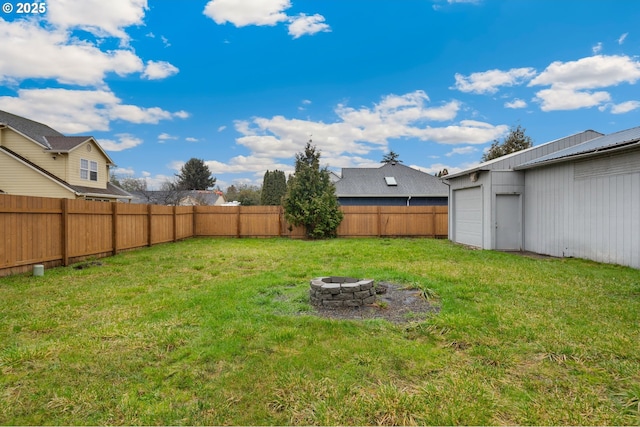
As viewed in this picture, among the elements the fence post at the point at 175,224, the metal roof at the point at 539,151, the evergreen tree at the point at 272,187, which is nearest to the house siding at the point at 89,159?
the fence post at the point at 175,224

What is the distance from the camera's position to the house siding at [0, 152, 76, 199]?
48.1 feet

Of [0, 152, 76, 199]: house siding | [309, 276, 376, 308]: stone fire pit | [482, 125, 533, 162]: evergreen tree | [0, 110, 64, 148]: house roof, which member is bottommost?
[309, 276, 376, 308]: stone fire pit

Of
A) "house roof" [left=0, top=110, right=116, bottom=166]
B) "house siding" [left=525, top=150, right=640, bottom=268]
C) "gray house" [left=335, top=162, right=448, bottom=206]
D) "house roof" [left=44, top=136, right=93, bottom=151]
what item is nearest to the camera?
"house siding" [left=525, top=150, right=640, bottom=268]

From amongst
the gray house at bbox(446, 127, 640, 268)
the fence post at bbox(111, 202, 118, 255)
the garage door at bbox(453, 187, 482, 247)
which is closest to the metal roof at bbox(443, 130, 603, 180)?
the gray house at bbox(446, 127, 640, 268)

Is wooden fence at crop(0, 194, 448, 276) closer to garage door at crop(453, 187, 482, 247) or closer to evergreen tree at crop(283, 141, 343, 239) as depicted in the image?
evergreen tree at crop(283, 141, 343, 239)

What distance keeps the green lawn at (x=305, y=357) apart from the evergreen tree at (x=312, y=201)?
8441 mm

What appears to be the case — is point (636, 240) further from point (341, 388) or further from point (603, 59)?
point (341, 388)

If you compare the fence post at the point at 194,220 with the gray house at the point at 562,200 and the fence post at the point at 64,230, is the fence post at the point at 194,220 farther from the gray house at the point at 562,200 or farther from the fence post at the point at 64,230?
the gray house at the point at 562,200

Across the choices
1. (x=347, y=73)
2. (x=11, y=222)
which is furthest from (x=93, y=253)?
(x=347, y=73)

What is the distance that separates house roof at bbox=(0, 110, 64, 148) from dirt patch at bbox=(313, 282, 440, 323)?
57.4 feet

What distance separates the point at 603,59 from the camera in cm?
1022

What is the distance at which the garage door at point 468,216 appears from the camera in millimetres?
11469

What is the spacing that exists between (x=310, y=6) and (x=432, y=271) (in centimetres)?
727

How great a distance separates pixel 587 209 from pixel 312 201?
9.30 metres
